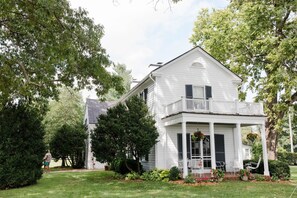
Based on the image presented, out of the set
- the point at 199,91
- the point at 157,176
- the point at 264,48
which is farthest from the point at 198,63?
the point at 157,176

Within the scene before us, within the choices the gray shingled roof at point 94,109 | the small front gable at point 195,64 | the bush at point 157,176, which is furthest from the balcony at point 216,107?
the gray shingled roof at point 94,109

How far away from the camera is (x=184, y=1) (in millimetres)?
7332

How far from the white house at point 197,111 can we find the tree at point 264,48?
2.63m

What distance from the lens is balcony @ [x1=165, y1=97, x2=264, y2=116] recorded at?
1564 centimetres

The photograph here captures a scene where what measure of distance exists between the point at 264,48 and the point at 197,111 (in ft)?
25.2

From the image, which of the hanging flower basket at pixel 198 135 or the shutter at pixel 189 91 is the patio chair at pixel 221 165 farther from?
the shutter at pixel 189 91

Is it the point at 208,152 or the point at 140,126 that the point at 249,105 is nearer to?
the point at 208,152

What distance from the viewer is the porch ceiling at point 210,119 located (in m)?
14.9

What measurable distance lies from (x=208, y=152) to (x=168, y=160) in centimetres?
265

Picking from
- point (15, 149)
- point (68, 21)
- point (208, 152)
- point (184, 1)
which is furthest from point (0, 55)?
point (208, 152)

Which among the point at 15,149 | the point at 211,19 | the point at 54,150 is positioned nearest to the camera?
the point at 15,149

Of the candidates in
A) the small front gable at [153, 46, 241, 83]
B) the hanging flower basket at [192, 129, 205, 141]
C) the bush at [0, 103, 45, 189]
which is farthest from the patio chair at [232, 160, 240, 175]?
the bush at [0, 103, 45, 189]

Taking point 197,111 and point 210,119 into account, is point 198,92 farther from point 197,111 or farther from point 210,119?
point 210,119

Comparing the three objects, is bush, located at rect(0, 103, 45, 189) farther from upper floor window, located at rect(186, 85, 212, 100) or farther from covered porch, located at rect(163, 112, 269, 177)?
upper floor window, located at rect(186, 85, 212, 100)
